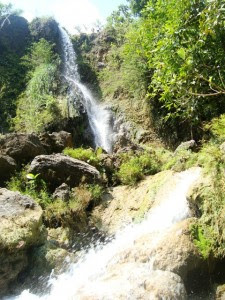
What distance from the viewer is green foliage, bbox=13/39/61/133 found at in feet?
49.9

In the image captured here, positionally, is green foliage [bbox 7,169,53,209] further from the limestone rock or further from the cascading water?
the cascading water

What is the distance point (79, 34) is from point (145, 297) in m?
25.2

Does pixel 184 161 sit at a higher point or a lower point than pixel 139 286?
higher

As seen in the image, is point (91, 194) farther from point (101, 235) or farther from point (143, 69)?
point (143, 69)

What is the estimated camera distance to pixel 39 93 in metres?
17.3

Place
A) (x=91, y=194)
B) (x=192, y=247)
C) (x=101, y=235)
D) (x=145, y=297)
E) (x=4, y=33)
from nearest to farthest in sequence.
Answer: (x=145, y=297) < (x=192, y=247) < (x=101, y=235) < (x=91, y=194) < (x=4, y=33)

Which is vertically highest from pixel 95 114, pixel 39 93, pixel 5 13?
pixel 5 13

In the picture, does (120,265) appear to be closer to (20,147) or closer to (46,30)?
(20,147)

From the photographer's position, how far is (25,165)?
9781mm

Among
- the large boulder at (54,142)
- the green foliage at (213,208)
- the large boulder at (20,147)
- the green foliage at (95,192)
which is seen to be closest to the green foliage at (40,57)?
the large boulder at (54,142)

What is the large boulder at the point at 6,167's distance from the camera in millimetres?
9320

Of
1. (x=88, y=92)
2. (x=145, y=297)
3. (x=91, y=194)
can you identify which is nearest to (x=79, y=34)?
(x=88, y=92)

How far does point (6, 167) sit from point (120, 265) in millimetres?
5396

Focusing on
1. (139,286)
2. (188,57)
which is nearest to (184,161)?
(188,57)
